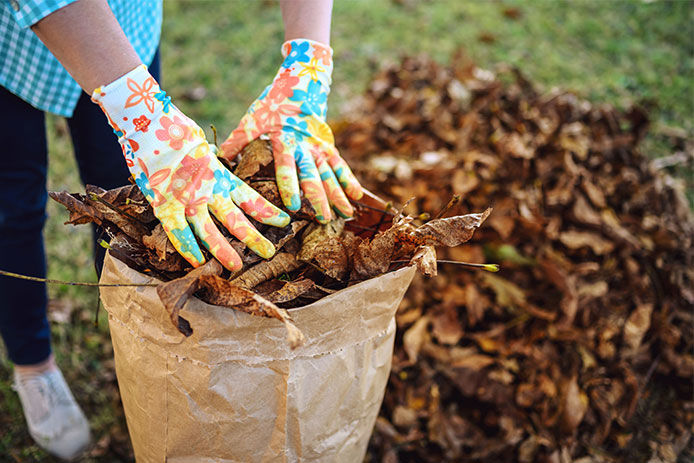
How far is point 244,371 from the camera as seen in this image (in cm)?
95

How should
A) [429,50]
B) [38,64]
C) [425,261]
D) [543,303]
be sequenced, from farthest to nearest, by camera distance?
[429,50], [543,303], [38,64], [425,261]

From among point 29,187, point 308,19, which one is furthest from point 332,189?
point 29,187

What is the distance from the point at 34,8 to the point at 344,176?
687 millimetres

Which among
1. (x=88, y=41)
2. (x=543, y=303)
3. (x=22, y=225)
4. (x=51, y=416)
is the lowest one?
(x=543, y=303)

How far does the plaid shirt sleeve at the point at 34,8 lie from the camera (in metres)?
0.90

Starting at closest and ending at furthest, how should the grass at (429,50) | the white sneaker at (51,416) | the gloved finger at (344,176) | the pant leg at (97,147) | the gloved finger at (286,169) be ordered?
the gloved finger at (286,169), the gloved finger at (344,176), the pant leg at (97,147), the white sneaker at (51,416), the grass at (429,50)

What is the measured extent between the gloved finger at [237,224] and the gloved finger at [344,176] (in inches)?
11.3

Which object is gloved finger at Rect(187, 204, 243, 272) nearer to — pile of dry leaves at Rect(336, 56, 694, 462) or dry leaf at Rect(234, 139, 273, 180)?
dry leaf at Rect(234, 139, 273, 180)

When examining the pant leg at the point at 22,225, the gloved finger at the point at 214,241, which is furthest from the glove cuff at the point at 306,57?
the pant leg at the point at 22,225

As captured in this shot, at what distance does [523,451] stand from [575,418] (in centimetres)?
20

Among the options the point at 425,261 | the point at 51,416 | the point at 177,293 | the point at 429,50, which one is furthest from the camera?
the point at 429,50

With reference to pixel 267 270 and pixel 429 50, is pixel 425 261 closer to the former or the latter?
pixel 267 270

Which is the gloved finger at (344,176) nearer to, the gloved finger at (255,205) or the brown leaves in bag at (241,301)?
the gloved finger at (255,205)

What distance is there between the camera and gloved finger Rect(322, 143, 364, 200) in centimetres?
122
